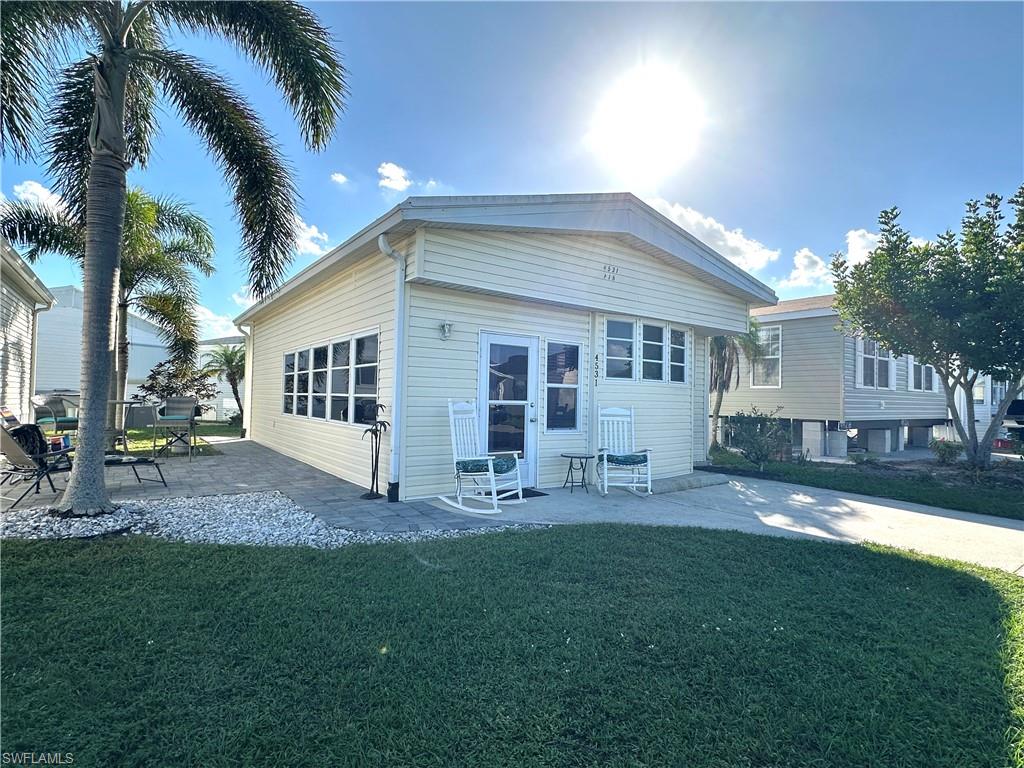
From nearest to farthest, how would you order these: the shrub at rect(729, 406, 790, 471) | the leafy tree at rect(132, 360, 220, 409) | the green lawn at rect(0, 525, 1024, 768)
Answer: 1. the green lawn at rect(0, 525, 1024, 768)
2. the shrub at rect(729, 406, 790, 471)
3. the leafy tree at rect(132, 360, 220, 409)

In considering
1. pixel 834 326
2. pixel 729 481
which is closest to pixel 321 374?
pixel 729 481

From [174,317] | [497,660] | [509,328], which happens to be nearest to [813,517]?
[509,328]

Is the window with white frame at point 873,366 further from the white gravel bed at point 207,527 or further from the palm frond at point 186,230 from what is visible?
the palm frond at point 186,230

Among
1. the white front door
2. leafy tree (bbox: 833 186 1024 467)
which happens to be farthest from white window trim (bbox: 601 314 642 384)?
leafy tree (bbox: 833 186 1024 467)

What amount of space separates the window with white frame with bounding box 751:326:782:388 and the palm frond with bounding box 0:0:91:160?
1402 centimetres

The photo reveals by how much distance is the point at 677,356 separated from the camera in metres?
8.70

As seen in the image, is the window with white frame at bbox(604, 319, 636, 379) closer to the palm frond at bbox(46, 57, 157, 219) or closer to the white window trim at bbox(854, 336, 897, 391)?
the palm frond at bbox(46, 57, 157, 219)

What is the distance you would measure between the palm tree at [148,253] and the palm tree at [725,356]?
12852 millimetres

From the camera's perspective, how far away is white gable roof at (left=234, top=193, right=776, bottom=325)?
545 centimetres

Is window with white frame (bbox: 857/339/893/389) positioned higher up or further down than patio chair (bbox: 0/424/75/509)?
higher up

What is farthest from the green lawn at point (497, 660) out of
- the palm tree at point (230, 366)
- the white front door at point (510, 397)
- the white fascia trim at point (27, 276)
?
the palm tree at point (230, 366)

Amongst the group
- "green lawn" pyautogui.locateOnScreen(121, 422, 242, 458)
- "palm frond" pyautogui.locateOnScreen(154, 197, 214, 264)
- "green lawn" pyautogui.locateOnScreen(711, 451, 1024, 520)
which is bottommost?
"green lawn" pyautogui.locateOnScreen(121, 422, 242, 458)

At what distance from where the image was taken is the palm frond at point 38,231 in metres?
9.73

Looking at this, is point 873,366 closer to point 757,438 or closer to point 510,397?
point 757,438
